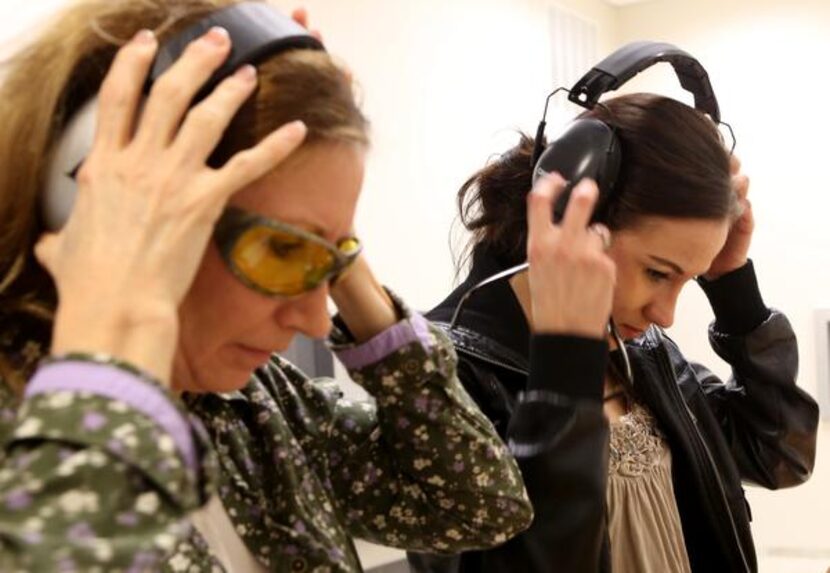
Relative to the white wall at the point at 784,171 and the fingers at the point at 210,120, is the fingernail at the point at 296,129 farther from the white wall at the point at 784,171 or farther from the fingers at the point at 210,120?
the white wall at the point at 784,171

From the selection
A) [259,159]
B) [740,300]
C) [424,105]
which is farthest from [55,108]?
[424,105]

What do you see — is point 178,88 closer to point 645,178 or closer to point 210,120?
point 210,120

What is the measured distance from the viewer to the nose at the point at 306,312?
2.27 feet

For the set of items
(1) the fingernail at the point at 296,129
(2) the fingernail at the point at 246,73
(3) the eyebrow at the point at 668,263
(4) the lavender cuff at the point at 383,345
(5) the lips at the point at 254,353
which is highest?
(2) the fingernail at the point at 246,73

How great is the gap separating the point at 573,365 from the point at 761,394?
677mm

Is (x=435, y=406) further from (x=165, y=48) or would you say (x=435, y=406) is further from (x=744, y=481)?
(x=744, y=481)

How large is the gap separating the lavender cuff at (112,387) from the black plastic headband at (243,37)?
206mm

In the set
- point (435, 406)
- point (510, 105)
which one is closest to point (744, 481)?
point (435, 406)

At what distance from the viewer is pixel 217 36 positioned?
0.61 metres

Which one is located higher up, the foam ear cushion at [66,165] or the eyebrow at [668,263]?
the foam ear cushion at [66,165]

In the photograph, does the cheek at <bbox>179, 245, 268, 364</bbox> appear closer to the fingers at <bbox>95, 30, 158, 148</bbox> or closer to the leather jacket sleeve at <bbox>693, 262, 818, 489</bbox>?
the fingers at <bbox>95, 30, 158, 148</bbox>

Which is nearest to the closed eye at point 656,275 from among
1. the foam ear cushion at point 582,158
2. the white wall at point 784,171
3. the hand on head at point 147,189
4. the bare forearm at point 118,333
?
the foam ear cushion at point 582,158

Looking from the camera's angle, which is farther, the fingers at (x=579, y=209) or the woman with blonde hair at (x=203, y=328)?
the fingers at (x=579, y=209)

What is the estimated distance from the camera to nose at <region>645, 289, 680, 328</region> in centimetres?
122
